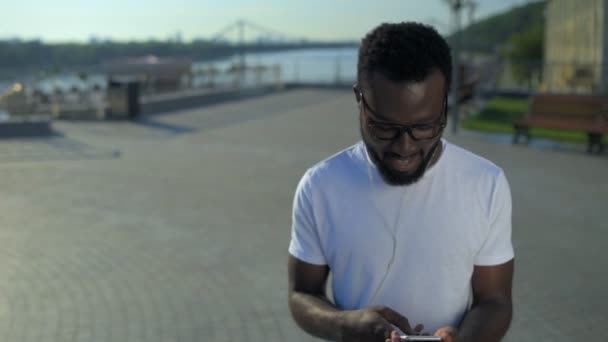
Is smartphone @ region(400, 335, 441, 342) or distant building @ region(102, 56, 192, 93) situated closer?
smartphone @ region(400, 335, 441, 342)

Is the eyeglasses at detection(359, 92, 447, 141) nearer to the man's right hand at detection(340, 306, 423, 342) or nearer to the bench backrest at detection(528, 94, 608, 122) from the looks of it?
the man's right hand at detection(340, 306, 423, 342)

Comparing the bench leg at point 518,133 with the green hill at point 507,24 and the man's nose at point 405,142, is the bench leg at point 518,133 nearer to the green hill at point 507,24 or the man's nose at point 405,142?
the man's nose at point 405,142

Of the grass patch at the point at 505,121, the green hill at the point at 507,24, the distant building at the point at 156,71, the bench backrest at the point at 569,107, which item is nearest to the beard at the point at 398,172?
the bench backrest at the point at 569,107

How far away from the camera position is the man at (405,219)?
1815 mm

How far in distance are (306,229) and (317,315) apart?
25 centimetres

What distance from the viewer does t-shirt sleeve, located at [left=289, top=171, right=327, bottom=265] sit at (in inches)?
80.2

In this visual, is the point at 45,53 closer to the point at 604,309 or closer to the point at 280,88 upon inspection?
the point at 280,88

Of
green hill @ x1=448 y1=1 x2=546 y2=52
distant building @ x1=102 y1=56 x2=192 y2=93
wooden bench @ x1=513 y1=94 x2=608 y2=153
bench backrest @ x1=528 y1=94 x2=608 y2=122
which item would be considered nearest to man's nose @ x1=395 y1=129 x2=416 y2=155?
wooden bench @ x1=513 y1=94 x2=608 y2=153

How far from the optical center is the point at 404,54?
1.79 metres

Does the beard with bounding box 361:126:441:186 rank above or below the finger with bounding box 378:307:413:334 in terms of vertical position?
above

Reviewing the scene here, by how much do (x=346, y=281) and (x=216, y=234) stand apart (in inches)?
188

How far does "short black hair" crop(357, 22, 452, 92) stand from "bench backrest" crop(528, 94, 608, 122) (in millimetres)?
10538

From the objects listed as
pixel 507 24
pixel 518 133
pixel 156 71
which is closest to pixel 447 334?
pixel 518 133

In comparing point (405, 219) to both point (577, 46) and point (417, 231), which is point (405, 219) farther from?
point (577, 46)
